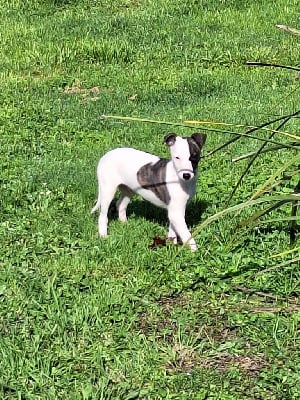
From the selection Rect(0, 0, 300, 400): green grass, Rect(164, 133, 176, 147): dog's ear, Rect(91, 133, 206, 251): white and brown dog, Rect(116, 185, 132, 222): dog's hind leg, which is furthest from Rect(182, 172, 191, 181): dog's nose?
Rect(116, 185, 132, 222): dog's hind leg

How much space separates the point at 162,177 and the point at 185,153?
0.34 meters

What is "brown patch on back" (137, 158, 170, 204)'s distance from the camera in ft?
18.4

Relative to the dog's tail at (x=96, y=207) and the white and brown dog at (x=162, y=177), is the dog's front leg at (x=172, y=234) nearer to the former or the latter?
the white and brown dog at (x=162, y=177)

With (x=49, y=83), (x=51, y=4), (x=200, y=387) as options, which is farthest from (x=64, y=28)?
(x=200, y=387)

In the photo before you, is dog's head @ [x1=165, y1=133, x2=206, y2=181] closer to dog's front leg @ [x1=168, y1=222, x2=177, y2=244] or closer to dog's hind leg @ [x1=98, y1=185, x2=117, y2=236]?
dog's front leg @ [x1=168, y1=222, x2=177, y2=244]

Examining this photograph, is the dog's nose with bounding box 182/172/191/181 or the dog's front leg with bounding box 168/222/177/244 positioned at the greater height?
the dog's nose with bounding box 182/172/191/181

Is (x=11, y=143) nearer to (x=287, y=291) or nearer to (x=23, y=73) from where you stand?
(x=23, y=73)

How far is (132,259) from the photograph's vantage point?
17.6 feet

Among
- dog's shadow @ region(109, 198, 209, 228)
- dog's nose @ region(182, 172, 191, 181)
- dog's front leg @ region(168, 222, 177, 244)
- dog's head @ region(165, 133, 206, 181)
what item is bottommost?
dog's shadow @ region(109, 198, 209, 228)

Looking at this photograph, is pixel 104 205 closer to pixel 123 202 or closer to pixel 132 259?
pixel 123 202

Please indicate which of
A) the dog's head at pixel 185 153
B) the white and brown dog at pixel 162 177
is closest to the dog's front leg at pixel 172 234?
the white and brown dog at pixel 162 177

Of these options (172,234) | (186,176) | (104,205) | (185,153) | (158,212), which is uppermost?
(185,153)

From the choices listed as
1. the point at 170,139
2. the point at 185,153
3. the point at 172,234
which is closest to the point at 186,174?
the point at 185,153

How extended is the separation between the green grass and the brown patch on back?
0.35 meters
